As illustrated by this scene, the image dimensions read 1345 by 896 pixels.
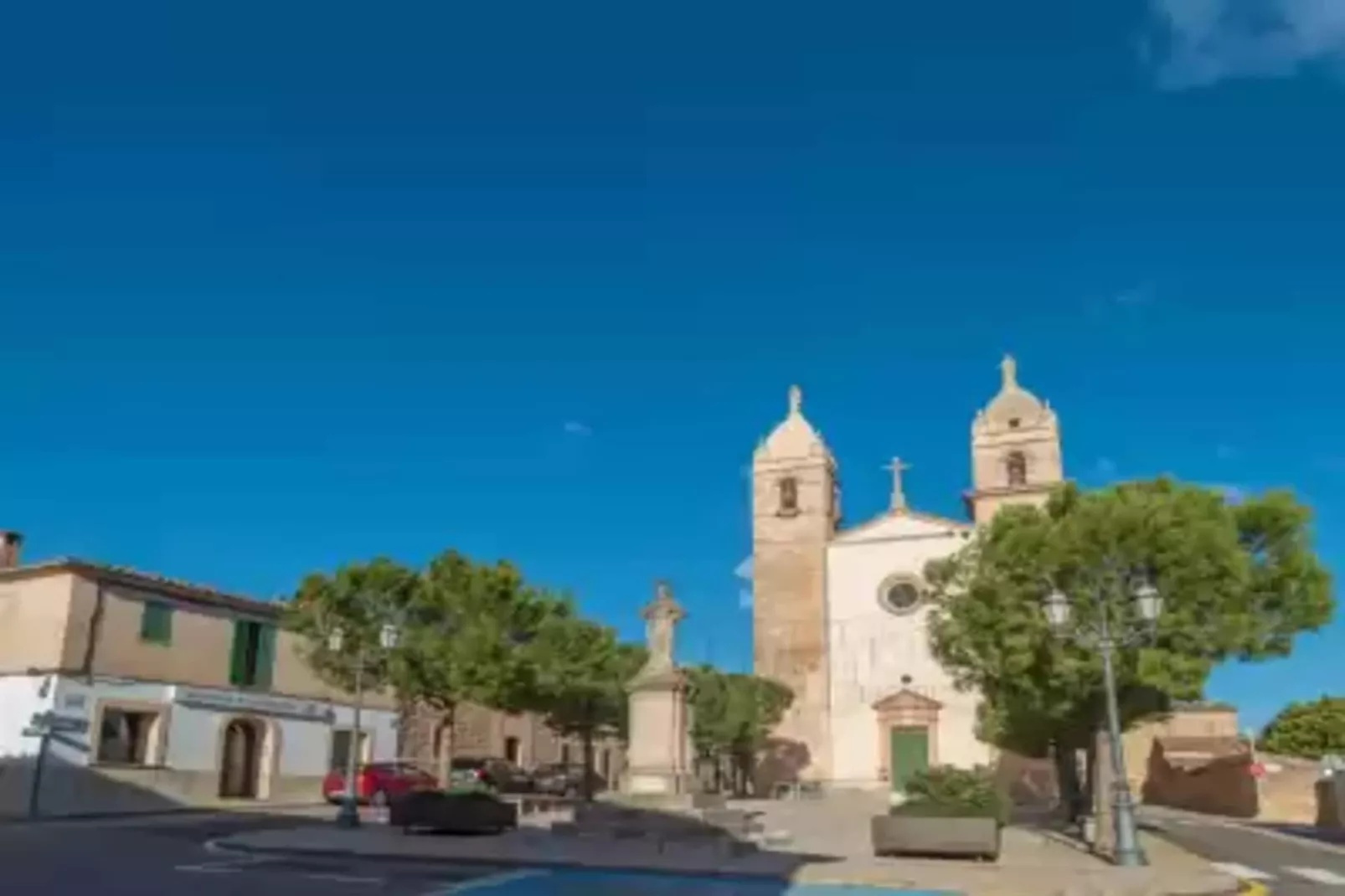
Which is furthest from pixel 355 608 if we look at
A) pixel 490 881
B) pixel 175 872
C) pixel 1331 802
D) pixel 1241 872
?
pixel 1331 802

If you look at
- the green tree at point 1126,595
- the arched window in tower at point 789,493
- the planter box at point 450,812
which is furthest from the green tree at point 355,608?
the arched window in tower at point 789,493

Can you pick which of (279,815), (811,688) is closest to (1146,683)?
(279,815)

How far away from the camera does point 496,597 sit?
1048 inches

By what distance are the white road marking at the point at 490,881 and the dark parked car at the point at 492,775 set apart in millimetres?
17617

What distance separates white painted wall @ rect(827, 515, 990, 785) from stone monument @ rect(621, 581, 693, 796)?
2272cm

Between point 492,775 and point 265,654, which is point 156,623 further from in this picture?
point 492,775

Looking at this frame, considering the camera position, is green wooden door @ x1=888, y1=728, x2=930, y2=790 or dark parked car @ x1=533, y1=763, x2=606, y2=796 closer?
dark parked car @ x1=533, y1=763, x2=606, y2=796

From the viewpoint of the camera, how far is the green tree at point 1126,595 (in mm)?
17469

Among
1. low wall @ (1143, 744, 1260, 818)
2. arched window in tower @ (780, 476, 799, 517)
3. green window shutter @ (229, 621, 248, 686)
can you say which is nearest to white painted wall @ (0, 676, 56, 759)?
green window shutter @ (229, 621, 248, 686)

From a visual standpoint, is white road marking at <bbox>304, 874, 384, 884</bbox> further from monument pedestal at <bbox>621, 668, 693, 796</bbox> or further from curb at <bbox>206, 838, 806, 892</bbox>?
monument pedestal at <bbox>621, 668, 693, 796</bbox>

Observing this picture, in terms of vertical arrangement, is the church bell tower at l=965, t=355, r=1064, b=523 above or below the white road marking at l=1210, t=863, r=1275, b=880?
above

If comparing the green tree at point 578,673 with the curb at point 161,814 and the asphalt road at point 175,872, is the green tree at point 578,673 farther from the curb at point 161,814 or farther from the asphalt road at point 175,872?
the asphalt road at point 175,872

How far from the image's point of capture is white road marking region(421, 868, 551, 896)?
11392 millimetres

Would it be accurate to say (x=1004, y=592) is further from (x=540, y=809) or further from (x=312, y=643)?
(x=312, y=643)
